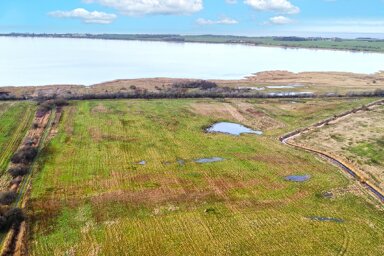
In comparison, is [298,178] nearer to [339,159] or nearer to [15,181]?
[339,159]

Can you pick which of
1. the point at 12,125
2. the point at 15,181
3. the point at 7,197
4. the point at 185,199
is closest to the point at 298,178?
the point at 185,199

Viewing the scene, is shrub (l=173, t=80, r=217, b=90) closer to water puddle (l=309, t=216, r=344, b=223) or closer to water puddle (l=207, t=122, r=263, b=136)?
water puddle (l=207, t=122, r=263, b=136)

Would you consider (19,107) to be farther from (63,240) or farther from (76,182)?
(63,240)

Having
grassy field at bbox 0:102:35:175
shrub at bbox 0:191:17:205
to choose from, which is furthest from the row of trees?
grassy field at bbox 0:102:35:175

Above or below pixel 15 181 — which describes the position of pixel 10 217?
above

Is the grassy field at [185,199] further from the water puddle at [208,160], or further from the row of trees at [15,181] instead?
the row of trees at [15,181]

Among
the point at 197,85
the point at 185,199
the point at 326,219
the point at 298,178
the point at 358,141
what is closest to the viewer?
the point at 326,219

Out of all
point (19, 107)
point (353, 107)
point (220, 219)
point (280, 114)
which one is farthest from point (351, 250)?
point (19, 107)
